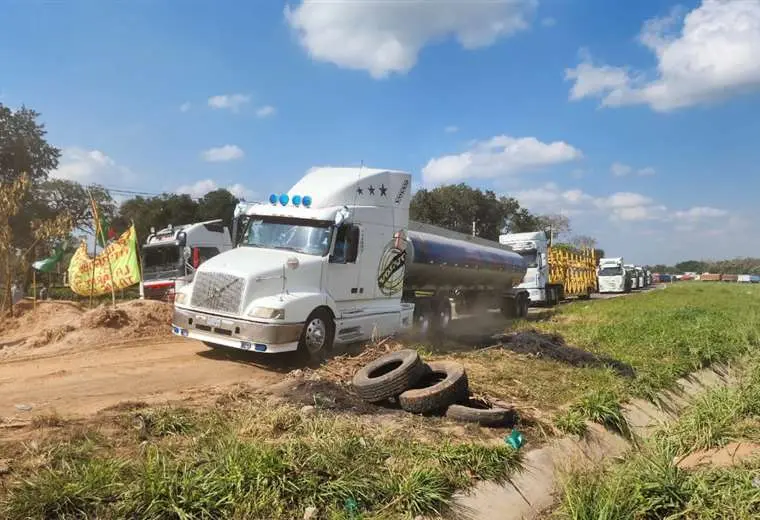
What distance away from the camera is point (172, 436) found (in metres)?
5.31

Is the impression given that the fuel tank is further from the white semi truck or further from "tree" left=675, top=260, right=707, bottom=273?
"tree" left=675, top=260, right=707, bottom=273

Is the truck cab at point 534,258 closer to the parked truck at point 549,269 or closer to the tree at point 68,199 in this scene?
the parked truck at point 549,269

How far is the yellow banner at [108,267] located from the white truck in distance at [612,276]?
39.2 metres

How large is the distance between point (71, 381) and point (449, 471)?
5.72 m

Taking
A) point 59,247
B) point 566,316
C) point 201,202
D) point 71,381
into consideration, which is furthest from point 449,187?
point 71,381

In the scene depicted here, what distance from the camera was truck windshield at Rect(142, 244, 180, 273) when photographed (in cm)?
2028

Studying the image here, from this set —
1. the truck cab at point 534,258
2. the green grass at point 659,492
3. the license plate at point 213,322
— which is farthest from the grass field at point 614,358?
the truck cab at point 534,258

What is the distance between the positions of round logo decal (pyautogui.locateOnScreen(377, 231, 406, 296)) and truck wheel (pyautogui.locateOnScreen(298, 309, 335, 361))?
2094 mm

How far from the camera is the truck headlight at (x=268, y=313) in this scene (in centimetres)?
891

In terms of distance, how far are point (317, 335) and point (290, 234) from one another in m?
2.08

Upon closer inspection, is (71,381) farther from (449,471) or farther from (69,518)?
(449,471)

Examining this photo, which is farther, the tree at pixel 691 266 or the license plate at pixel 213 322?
the tree at pixel 691 266

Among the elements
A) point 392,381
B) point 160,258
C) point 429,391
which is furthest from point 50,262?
point 429,391

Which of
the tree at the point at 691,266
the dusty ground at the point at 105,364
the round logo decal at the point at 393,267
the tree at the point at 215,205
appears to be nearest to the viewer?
the dusty ground at the point at 105,364
